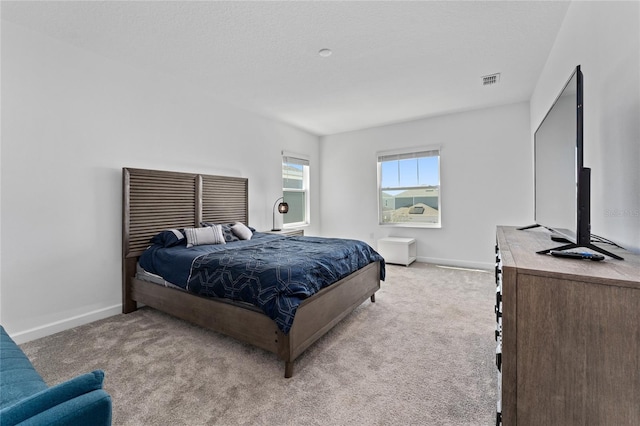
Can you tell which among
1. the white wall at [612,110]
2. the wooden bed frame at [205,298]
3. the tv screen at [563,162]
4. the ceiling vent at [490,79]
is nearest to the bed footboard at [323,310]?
the wooden bed frame at [205,298]

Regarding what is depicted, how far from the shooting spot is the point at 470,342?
7.46 feet

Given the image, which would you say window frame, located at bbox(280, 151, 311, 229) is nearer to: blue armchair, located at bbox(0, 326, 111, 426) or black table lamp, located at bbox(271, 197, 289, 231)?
black table lamp, located at bbox(271, 197, 289, 231)

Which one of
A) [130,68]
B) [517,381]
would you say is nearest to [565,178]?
[517,381]

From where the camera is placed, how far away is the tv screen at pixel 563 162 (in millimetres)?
1201

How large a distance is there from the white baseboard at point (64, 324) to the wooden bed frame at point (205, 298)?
15 cm

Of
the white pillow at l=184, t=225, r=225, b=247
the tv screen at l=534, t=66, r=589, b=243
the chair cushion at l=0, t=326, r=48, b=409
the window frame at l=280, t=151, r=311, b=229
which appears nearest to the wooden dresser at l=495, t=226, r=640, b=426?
the tv screen at l=534, t=66, r=589, b=243

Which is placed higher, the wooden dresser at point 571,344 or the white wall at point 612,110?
the white wall at point 612,110

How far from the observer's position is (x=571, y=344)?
91 centimetres

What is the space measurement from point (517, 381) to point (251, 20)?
2.88 m

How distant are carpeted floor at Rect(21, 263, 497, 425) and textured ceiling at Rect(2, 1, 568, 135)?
8.81 feet

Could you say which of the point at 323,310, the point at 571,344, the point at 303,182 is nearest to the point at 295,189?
the point at 303,182

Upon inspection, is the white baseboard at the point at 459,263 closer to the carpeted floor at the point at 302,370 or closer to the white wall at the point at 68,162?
the carpeted floor at the point at 302,370

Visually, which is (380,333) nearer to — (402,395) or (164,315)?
(402,395)

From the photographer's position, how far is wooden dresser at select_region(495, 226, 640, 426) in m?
0.85
